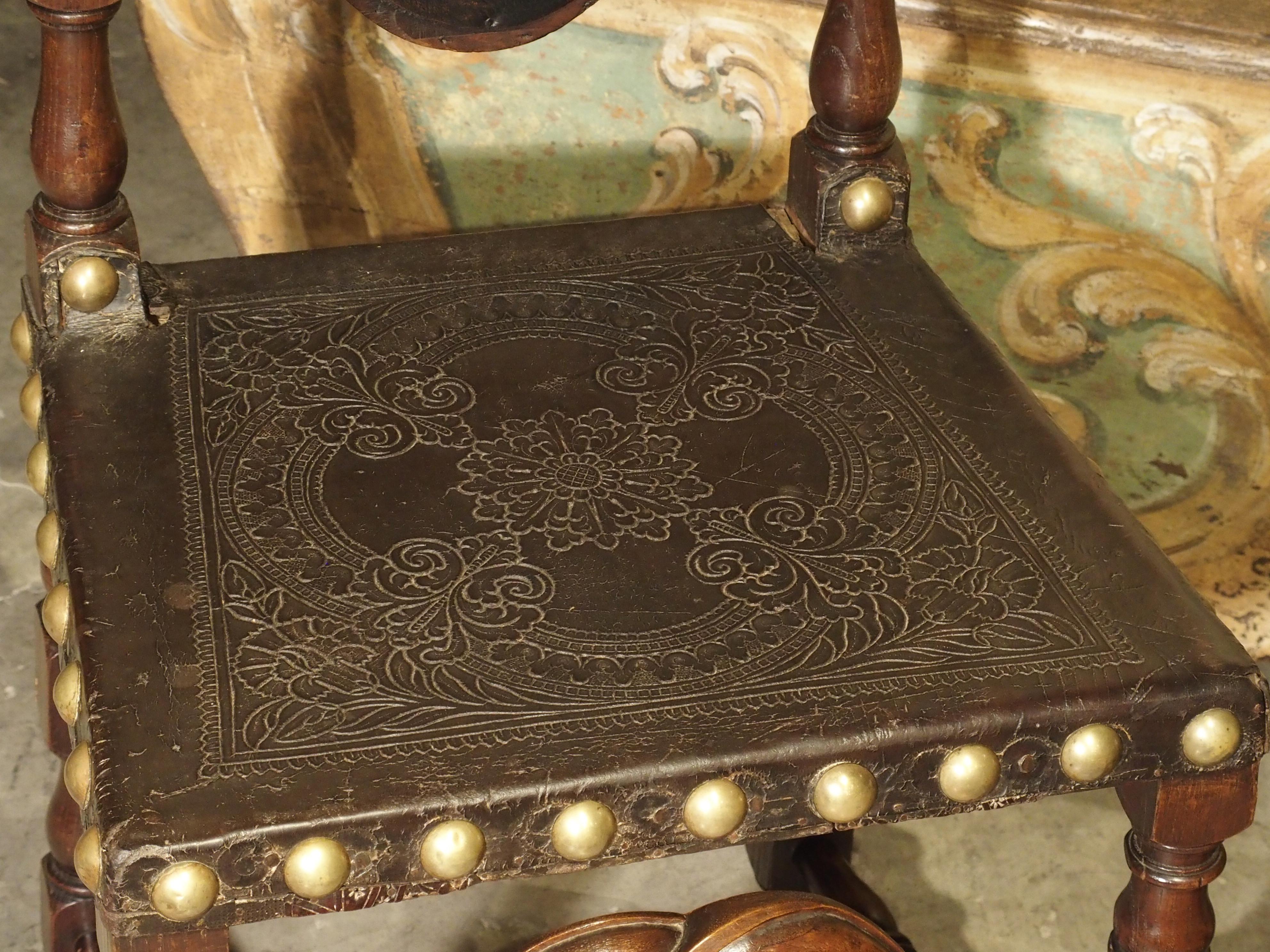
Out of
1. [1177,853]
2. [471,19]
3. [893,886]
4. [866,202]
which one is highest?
[471,19]

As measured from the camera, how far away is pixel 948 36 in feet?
4.89

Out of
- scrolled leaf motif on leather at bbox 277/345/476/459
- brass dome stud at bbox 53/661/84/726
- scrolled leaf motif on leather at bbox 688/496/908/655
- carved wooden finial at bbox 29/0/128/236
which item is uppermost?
carved wooden finial at bbox 29/0/128/236

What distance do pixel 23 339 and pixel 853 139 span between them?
1.81ft

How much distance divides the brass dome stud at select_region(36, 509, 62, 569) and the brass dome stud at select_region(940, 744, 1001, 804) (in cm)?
49

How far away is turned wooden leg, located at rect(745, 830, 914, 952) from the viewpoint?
137 centimetres

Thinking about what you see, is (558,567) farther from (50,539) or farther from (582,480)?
(50,539)

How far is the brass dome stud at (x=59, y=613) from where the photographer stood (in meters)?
0.89

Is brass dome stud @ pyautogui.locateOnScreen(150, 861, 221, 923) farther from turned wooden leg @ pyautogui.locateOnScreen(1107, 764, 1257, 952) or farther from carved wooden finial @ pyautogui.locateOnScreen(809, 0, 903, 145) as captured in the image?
carved wooden finial @ pyautogui.locateOnScreen(809, 0, 903, 145)

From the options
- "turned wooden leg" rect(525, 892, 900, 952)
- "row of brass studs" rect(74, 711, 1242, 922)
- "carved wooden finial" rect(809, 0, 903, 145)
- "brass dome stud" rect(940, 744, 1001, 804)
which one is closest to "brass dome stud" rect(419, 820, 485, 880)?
"row of brass studs" rect(74, 711, 1242, 922)

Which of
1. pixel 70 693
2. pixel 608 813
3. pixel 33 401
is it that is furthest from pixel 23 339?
pixel 608 813

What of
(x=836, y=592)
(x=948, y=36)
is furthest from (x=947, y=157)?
(x=836, y=592)

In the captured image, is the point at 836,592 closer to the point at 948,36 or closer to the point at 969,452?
the point at 969,452

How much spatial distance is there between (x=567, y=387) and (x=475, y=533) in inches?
6.0

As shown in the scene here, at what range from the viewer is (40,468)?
100 centimetres
